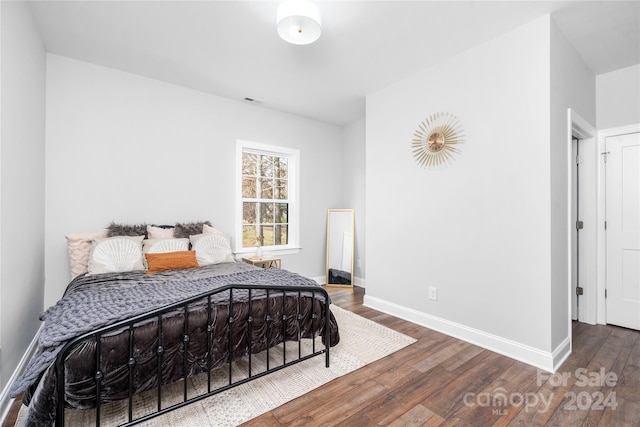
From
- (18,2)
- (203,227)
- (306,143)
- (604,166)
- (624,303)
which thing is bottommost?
(624,303)

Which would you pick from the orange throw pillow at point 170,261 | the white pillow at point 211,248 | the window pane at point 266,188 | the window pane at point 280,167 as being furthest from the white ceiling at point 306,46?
the orange throw pillow at point 170,261

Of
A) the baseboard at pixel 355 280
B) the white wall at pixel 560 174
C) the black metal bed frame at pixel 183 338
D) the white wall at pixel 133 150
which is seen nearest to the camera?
the black metal bed frame at pixel 183 338

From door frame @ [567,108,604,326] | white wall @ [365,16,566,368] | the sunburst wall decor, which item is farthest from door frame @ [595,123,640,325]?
the sunburst wall decor

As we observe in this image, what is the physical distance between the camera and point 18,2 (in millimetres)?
2023

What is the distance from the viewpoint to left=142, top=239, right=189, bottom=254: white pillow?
294 centimetres

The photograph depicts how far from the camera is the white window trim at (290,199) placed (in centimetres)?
401

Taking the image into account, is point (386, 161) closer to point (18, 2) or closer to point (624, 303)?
point (624, 303)

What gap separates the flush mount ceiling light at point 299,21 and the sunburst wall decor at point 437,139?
1.54 meters

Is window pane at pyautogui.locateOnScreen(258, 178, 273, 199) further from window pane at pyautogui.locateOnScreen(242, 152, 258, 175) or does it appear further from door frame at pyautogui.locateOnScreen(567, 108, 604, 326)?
door frame at pyautogui.locateOnScreen(567, 108, 604, 326)

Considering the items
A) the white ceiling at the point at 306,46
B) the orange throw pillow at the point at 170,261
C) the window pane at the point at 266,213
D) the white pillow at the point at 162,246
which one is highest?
the white ceiling at the point at 306,46

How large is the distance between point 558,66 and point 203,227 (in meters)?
3.75

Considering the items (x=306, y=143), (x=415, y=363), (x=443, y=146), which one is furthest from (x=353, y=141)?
(x=415, y=363)

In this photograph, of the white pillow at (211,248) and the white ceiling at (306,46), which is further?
the white pillow at (211,248)

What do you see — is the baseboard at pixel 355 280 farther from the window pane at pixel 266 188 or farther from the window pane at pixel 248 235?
the window pane at pixel 266 188
